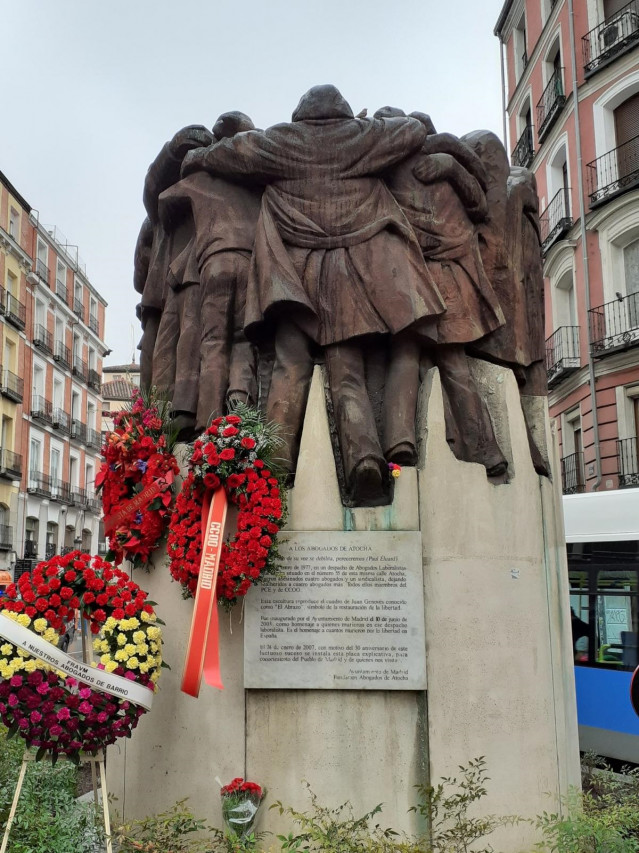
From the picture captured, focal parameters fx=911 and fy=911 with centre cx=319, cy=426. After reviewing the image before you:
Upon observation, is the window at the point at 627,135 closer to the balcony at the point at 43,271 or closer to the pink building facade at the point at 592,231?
the pink building facade at the point at 592,231

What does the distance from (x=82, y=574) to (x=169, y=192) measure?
122 inches

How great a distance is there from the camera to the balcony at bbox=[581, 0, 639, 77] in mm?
21859

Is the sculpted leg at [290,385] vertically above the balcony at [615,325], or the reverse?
the balcony at [615,325]

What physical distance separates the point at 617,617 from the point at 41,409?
113 ft

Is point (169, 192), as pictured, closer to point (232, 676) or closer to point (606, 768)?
point (232, 676)

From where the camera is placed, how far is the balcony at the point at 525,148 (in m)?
26.6

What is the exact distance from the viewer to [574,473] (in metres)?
23.0

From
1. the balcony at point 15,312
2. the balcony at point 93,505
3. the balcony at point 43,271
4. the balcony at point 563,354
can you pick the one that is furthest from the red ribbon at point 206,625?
the balcony at point 93,505

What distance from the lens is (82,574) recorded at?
518cm

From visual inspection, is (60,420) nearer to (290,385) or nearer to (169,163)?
(169,163)

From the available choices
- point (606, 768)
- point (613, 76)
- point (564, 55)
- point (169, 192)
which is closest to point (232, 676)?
point (169, 192)

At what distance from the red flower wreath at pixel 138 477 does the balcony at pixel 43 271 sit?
122 ft

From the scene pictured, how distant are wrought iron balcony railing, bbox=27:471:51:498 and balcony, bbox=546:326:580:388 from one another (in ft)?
77.9

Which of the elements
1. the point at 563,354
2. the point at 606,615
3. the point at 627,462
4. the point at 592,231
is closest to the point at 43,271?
the point at 563,354
